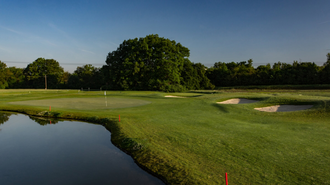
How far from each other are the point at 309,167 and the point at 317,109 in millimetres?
13088

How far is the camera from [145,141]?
10336mm

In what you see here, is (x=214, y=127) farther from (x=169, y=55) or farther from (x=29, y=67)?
(x=29, y=67)

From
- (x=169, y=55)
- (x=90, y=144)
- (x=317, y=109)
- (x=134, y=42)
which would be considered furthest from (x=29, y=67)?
(x=317, y=109)

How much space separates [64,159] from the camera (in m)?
9.09

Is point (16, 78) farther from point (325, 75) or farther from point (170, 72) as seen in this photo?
point (325, 75)

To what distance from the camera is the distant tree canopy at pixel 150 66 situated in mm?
59875

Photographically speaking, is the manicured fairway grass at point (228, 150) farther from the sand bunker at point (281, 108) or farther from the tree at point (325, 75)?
the tree at point (325, 75)

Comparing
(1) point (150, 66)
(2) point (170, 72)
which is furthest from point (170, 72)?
(1) point (150, 66)

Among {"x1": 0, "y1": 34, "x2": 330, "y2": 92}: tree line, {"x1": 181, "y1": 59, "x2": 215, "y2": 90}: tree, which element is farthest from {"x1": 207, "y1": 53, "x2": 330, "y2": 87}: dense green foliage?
{"x1": 181, "y1": 59, "x2": 215, "y2": 90}: tree

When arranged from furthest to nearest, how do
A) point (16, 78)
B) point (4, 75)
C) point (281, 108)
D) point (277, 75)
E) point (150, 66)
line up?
point (16, 78) < point (4, 75) < point (277, 75) < point (150, 66) < point (281, 108)

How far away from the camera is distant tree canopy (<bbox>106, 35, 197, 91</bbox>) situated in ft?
196

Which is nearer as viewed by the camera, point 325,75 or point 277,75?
point 325,75

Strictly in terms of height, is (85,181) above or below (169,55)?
below

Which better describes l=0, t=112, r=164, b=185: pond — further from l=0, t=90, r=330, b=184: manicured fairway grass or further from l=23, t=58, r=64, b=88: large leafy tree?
l=23, t=58, r=64, b=88: large leafy tree
